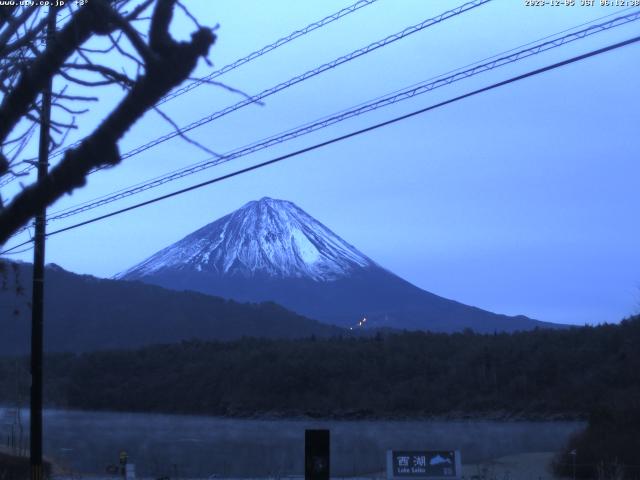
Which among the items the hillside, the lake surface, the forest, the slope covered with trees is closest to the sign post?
the lake surface

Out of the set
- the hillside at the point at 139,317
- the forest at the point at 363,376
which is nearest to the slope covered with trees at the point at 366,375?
the forest at the point at 363,376

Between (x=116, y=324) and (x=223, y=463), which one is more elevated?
(x=116, y=324)

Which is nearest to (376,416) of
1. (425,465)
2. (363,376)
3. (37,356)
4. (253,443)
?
(363,376)

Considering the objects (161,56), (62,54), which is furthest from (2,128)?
(161,56)

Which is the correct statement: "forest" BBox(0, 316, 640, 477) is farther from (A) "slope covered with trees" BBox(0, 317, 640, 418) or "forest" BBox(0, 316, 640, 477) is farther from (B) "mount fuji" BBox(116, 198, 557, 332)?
(B) "mount fuji" BBox(116, 198, 557, 332)

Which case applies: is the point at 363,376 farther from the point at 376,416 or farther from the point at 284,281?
Result: the point at 284,281

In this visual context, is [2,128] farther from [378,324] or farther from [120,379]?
[378,324]

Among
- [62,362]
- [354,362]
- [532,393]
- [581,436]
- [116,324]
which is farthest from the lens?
[116,324]

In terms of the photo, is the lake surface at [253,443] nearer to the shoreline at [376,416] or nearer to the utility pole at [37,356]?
the shoreline at [376,416]
